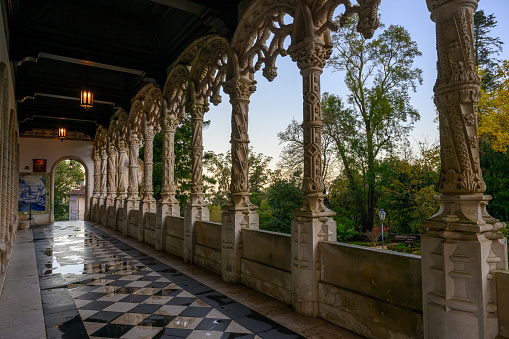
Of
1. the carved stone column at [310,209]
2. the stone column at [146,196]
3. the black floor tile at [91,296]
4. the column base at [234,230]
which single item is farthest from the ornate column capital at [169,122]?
the carved stone column at [310,209]

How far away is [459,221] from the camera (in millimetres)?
2326

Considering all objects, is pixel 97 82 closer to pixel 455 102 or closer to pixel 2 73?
pixel 2 73

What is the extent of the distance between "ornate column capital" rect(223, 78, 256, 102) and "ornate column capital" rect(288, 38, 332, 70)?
1.59m

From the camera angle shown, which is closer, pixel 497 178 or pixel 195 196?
pixel 195 196

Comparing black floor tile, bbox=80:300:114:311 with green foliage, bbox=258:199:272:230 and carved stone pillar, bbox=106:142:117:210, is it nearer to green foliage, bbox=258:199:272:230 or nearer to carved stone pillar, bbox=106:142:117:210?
green foliage, bbox=258:199:272:230

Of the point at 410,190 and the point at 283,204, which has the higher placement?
the point at 410,190

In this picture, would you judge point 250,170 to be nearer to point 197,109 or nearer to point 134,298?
point 197,109

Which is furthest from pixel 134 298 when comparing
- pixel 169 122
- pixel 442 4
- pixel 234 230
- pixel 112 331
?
pixel 169 122

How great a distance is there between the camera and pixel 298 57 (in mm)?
4227

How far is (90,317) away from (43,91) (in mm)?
9055

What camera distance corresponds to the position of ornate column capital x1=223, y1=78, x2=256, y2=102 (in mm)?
5555

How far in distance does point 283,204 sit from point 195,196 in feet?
23.1

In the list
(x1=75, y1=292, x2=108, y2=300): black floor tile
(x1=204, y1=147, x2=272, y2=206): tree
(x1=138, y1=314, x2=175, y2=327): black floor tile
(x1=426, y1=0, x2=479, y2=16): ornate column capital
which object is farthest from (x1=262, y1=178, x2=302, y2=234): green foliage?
(x1=426, y1=0, x2=479, y2=16): ornate column capital

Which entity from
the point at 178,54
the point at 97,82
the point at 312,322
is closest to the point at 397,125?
the point at 178,54
